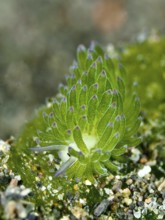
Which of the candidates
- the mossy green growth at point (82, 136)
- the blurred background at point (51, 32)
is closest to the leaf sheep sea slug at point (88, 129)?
the mossy green growth at point (82, 136)

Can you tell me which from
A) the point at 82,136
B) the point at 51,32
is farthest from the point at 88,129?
the point at 51,32

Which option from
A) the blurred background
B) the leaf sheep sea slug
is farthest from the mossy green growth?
the blurred background

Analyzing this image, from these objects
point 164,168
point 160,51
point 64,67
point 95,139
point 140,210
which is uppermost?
point 64,67

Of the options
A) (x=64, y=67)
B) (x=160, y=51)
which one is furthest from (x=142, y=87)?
(x=64, y=67)

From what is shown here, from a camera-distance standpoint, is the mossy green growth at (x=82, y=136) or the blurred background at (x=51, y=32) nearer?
the mossy green growth at (x=82, y=136)

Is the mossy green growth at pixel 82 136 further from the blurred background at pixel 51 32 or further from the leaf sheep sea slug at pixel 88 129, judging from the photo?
the blurred background at pixel 51 32

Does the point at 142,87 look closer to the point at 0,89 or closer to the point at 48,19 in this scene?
the point at 0,89
